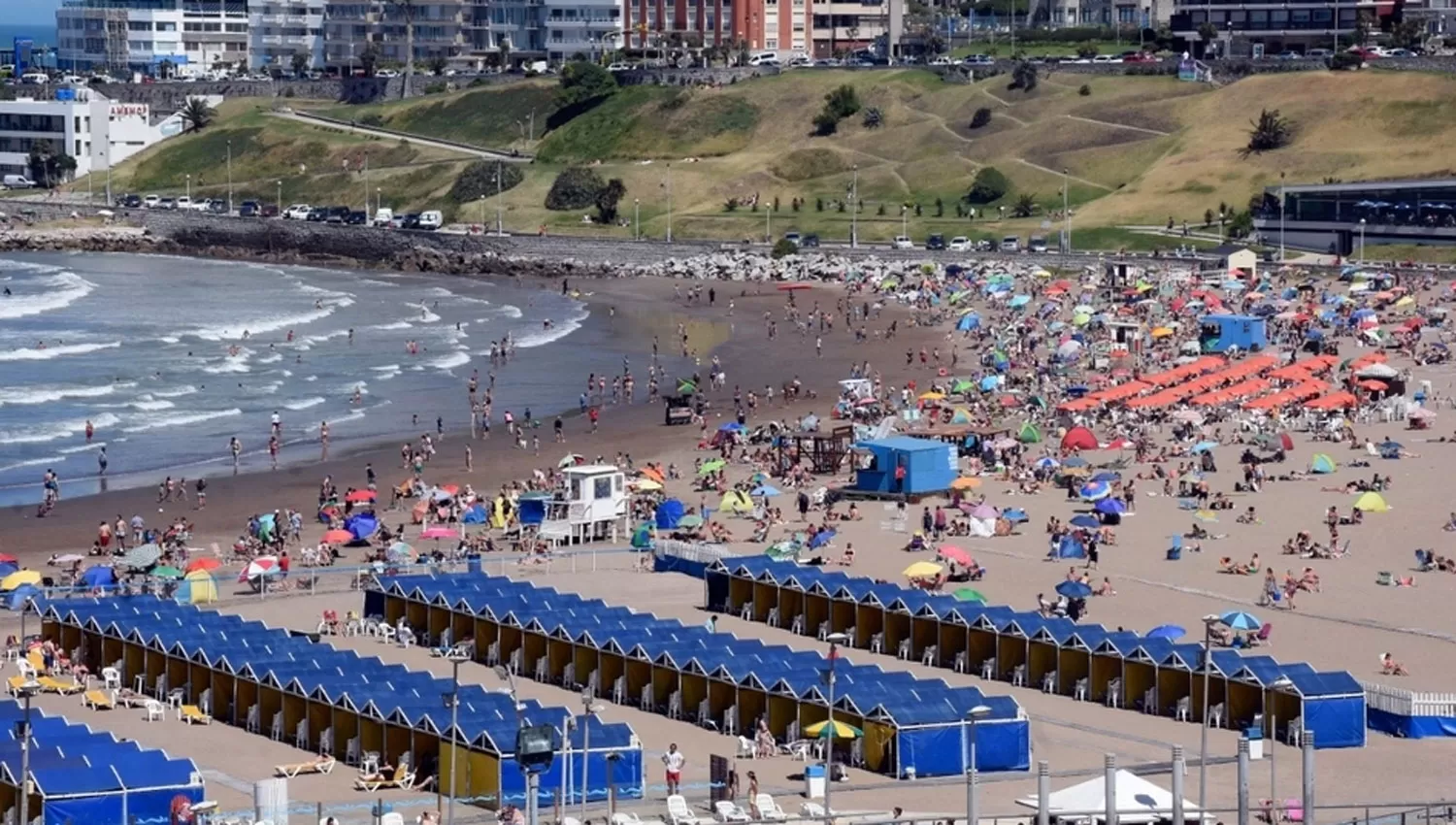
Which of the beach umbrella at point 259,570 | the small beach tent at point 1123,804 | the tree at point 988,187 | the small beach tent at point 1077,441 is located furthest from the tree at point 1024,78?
the small beach tent at point 1123,804

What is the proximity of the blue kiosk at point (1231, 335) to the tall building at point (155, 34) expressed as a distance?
120359mm

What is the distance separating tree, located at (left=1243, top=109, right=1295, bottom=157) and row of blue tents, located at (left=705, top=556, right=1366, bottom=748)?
7137cm

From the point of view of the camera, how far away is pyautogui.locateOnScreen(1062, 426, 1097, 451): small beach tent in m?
50.8

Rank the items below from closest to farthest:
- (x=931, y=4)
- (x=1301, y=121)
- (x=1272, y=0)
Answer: (x=1301, y=121)
(x=1272, y=0)
(x=931, y=4)

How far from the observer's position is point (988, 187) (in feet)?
354

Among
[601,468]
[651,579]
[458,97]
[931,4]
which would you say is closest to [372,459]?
[601,468]

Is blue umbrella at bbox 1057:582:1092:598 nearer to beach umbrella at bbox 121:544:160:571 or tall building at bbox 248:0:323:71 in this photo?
beach umbrella at bbox 121:544:160:571

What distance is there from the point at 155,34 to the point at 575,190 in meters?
72.5

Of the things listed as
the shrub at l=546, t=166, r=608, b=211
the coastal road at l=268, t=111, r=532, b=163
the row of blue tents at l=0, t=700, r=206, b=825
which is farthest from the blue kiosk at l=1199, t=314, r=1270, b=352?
the coastal road at l=268, t=111, r=532, b=163

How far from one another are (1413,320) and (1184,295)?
→ 30.6ft

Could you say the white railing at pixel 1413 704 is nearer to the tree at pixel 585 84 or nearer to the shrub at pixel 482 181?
the shrub at pixel 482 181

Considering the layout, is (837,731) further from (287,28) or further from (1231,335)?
(287,28)

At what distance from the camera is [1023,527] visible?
4409 centimetres

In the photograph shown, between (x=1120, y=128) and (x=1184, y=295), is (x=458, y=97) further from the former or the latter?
(x=1184, y=295)
